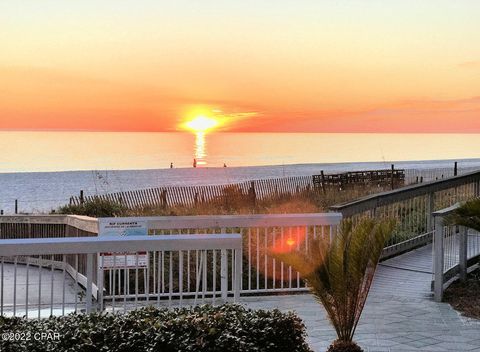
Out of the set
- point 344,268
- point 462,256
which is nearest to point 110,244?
point 344,268

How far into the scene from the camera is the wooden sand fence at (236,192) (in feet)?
83.8

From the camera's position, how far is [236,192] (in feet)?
89.8

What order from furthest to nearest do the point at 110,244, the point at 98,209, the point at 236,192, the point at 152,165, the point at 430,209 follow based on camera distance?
the point at 152,165
the point at 236,192
the point at 98,209
the point at 430,209
the point at 110,244

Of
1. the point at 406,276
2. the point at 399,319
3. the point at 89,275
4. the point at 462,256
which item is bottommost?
the point at 399,319

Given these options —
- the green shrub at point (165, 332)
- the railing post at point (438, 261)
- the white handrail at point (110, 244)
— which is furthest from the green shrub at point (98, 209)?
the green shrub at point (165, 332)

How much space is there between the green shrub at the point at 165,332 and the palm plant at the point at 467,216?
4.08 m

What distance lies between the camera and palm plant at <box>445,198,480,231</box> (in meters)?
8.66

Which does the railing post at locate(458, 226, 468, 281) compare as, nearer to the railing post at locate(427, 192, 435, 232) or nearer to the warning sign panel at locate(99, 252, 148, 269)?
the railing post at locate(427, 192, 435, 232)

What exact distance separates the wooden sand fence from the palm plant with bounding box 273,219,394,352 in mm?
16448

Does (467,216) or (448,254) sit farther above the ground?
(467,216)

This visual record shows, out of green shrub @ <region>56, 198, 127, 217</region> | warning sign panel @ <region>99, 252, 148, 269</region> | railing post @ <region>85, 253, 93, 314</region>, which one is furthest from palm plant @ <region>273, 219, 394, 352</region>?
green shrub @ <region>56, 198, 127, 217</region>

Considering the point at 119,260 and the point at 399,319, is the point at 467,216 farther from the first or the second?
the point at 119,260

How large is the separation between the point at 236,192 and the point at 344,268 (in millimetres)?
21862

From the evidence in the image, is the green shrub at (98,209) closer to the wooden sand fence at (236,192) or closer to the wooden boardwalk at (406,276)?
the wooden sand fence at (236,192)
